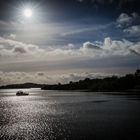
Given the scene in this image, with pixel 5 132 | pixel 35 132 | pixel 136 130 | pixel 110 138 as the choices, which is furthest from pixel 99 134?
pixel 5 132

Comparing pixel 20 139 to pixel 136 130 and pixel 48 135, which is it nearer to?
pixel 48 135

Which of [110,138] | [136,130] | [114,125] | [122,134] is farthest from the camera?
[114,125]

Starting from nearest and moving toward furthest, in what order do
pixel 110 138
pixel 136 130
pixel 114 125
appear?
1. pixel 110 138
2. pixel 136 130
3. pixel 114 125

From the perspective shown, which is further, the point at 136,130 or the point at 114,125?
the point at 114,125

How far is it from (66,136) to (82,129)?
9.53 meters

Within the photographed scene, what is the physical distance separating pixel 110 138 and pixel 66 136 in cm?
1030

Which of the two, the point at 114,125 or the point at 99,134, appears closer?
the point at 99,134

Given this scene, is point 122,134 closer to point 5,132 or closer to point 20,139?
point 20,139

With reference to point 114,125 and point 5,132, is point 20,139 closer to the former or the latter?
point 5,132

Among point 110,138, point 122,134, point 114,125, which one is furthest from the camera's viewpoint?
point 114,125

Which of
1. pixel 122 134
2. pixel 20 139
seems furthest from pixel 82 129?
pixel 20 139

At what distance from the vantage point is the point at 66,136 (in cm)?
5900

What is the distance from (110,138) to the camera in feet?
183

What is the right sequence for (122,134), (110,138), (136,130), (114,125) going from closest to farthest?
(110,138) < (122,134) < (136,130) < (114,125)
